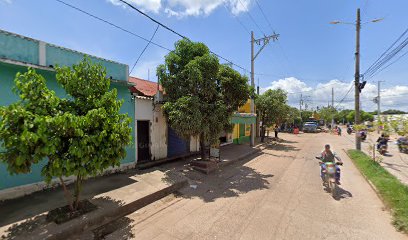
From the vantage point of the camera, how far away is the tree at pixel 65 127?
139 inches

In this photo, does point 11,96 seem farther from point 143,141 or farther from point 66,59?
point 143,141

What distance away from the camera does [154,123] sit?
10.3 meters

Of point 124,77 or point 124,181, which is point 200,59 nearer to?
point 124,77

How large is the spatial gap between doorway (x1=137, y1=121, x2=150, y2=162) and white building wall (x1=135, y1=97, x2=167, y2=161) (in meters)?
0.19

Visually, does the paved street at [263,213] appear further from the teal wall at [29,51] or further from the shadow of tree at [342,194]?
→ the teal wall at [29,51]

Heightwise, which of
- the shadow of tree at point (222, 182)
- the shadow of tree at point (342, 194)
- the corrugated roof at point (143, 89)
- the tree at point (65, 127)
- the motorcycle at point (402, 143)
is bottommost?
the shadow of tree at point (222, 182)

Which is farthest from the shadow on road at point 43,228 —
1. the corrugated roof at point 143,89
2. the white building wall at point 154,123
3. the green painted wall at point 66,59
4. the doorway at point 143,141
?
the corrugated roof at point 143,89

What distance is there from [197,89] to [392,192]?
285 inches

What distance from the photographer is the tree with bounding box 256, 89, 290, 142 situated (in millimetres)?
18938

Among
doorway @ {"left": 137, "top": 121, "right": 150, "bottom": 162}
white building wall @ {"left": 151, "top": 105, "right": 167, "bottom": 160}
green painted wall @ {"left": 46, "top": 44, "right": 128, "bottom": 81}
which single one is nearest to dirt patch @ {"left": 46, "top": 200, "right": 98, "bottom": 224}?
green painted wall @ {"left": 46, "top": 44, "right": 128, "bottom": 81}

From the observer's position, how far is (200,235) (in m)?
4.30

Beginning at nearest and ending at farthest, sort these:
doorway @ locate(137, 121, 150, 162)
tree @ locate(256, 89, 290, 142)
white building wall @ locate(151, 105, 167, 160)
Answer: doorway @ locate(137, 121, 150, 162)
white building wall @ locate(151, 105, 167, 160)
tree @ locate(256, 89, 290, 142)

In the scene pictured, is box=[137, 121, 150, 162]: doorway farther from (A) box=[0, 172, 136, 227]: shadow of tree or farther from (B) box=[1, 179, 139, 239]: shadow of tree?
(B) box=[1, 179, 139, 239]: shadow of tree

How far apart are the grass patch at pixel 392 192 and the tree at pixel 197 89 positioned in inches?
228
